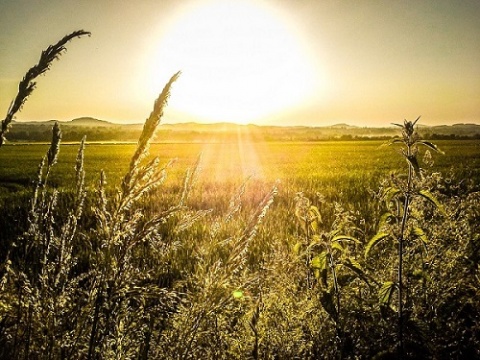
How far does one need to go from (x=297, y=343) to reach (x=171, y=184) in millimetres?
12984

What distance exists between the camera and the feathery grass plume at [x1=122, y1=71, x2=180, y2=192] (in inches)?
35.2

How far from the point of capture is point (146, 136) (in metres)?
0.89

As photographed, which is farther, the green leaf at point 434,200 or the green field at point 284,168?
the green field at point 284,168

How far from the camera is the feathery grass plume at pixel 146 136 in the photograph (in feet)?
2.93

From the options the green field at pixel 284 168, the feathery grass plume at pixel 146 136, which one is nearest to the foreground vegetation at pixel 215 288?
the feathery grass plume at pixel 146 136

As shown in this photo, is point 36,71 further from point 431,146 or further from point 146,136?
point 431,146

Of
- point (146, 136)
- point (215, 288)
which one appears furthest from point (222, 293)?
point (146, 136)

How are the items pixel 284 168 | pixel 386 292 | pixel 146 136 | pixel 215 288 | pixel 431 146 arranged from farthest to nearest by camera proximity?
pixel 284 168 → pixel 386 292 → pixel 431 146 → pixel 215 288 → pixel 146 136

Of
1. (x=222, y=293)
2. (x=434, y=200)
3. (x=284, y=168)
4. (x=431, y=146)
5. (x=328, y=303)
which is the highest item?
(x=431, y=146)

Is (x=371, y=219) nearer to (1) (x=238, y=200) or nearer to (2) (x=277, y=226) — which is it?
(2) (x=277, y=226)

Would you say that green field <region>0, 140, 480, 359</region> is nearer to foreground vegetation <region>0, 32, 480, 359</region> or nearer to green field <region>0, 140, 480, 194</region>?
foreground vegetation <region>0, 32, 480, 359</region>

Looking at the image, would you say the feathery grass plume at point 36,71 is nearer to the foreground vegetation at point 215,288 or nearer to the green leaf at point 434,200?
the foreground vegetation at point 215,288

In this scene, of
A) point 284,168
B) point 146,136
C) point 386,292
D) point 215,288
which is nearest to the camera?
point 146,136

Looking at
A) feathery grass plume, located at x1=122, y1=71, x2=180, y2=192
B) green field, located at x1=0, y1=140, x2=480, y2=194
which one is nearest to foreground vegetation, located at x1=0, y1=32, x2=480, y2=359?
feathery grass plume, located at x1=122, y1=71, x2=180, y2=192
